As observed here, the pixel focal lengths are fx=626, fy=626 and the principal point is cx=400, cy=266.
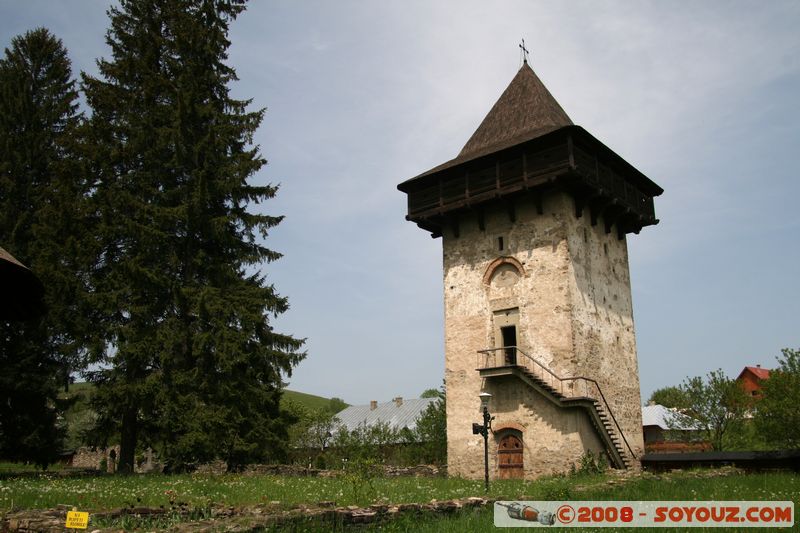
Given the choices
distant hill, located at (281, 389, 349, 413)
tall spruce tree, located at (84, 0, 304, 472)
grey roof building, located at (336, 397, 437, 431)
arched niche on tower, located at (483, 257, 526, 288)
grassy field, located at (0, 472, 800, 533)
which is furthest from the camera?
distant hill, located at (281, 389, 349, 413)

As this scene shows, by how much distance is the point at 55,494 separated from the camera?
11.0 m

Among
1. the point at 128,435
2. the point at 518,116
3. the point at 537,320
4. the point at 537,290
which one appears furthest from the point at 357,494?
the point at 518,116

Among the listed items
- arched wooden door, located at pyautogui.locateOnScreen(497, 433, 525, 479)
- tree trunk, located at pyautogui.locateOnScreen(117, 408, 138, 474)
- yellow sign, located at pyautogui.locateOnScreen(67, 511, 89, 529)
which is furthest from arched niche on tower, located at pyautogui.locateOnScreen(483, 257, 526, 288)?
yellow sign, located at pyautogui.locateOnScreen(67, 511, 89, 529)

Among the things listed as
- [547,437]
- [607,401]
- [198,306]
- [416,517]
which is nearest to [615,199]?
[607,401]

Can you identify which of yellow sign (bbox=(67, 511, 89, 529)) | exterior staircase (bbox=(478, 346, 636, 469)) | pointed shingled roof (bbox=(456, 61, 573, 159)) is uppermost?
pointed shingled roof (bbox=(456, 61, 573, 159))

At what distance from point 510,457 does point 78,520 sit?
15.9 meters

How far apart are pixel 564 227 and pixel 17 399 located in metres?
18.6

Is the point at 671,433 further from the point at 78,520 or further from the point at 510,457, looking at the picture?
the point at 78,520

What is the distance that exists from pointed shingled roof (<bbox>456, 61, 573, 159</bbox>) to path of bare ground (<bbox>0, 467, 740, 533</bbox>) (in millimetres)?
15576

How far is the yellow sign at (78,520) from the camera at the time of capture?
6.07m

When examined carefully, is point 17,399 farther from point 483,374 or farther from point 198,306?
point 483,374

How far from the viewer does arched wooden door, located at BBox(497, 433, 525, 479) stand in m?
19.7

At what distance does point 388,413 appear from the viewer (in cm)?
4700

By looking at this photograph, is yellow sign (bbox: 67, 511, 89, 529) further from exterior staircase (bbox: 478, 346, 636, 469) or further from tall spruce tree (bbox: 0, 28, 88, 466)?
exterior staircase (bbox: 478, 346, 636, 469)
